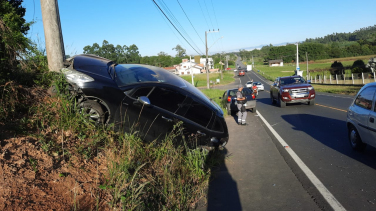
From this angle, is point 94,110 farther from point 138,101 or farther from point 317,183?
point 317,183

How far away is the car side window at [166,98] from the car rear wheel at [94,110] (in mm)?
964

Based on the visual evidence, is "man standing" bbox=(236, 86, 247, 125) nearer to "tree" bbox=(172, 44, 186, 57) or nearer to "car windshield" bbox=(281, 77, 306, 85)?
"car windshield" bbox=(281, 77, 306, 85)

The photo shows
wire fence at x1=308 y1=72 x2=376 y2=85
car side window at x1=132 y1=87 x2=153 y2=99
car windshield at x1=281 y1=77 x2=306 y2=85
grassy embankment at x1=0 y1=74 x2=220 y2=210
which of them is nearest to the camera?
grassy embankment at x1=0 y1=74 x2=220 y2=210

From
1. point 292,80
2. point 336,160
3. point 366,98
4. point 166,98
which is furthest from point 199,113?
point 292,80

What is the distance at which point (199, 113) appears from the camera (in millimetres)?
6574

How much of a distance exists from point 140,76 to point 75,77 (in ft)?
4.27

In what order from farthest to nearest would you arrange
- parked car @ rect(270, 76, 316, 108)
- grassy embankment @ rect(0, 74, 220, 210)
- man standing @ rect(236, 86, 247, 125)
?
parked car @ rect(270, 76, 316, 108), man standing @ rect(236, 86, 247, 125), grassy embankment @ rect(0, 74, 220, 210)

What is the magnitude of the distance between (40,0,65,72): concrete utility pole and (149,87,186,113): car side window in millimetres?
2025

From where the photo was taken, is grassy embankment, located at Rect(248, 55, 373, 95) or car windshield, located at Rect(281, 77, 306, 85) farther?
grassy embankment, located at Rect(248, 55, 373, 95)

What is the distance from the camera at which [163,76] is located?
7.01m

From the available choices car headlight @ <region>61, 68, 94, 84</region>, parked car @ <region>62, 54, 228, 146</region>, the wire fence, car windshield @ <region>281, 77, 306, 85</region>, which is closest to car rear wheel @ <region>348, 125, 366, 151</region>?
parked car @ <region>62, 54, 228, 146</region>

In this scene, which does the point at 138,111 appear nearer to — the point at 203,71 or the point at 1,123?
the point at 1,123

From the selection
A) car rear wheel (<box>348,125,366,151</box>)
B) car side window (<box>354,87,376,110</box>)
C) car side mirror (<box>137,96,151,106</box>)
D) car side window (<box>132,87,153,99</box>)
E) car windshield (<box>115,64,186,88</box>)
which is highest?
car windshield (<box>115,64,186,88</box>)

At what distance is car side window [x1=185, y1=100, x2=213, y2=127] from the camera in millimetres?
6387
